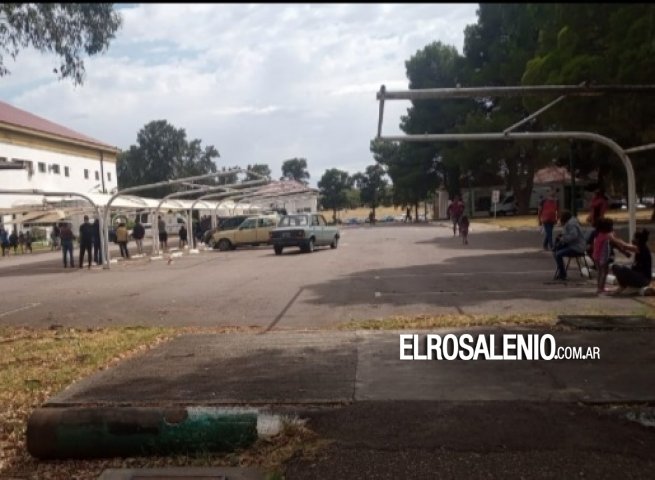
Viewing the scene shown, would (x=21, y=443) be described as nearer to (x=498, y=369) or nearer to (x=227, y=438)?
(x=227, y=438)

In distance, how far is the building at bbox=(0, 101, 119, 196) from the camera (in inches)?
1807

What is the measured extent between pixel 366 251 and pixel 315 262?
4.05 m

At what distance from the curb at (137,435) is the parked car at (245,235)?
85.9ft

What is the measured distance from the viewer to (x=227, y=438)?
15.9 ft

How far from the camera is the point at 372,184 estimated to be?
88.6m

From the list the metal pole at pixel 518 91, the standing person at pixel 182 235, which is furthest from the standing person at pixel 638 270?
the standing person at pixel 182 235

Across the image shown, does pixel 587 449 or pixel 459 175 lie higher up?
pixel 459 175

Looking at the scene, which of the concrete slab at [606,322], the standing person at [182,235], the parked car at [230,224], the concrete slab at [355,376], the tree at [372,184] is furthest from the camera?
the tree at [372,184]

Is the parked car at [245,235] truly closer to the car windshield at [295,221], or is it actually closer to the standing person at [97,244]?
the car windshield at [295,221]

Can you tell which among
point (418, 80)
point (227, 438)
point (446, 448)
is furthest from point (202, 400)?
point (418, 80)

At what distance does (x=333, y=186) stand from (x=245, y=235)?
6301 centimetres

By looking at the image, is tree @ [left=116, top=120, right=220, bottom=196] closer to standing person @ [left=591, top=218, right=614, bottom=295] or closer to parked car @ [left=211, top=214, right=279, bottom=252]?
parked car @ [left=211, top=214, right=279, bottom=252]

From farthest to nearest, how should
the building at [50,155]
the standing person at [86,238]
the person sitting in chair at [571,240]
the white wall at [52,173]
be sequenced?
the building at [50,155], the white wall at [52,173], the standing person at [86,238], the person sitting in chair at [571,240]

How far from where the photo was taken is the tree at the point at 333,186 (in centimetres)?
9344
